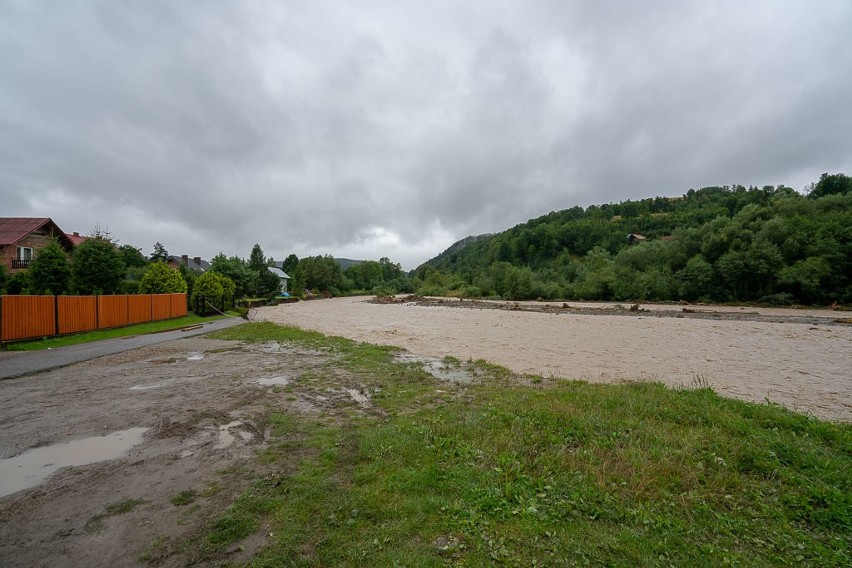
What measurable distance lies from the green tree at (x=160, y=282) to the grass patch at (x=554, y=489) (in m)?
24.8

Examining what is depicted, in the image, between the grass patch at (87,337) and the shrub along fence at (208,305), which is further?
the shrub along fence at (208,305)

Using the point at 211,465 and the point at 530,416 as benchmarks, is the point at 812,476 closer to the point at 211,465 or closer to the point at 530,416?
the point at 530,416

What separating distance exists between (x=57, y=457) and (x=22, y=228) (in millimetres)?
39738

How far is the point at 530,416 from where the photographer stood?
5359 mm

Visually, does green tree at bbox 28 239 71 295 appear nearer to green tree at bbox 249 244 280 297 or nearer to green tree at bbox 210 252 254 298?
green tree at bbox 210 252 254 298

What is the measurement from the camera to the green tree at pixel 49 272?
19672 mm

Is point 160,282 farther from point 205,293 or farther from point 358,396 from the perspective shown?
point 358,396

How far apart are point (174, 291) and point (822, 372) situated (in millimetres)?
33381

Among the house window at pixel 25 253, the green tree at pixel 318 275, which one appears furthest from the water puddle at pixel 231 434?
the green tree at pixel 318 275

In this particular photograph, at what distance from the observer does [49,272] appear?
19.8m

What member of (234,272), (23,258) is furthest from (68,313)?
(234,272)

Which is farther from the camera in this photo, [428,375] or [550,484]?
[428,375]

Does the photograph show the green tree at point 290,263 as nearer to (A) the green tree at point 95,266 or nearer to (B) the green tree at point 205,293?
(B) the green tree at point 205,293

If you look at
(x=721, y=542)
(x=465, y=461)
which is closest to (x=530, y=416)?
(x=465, y=461)
